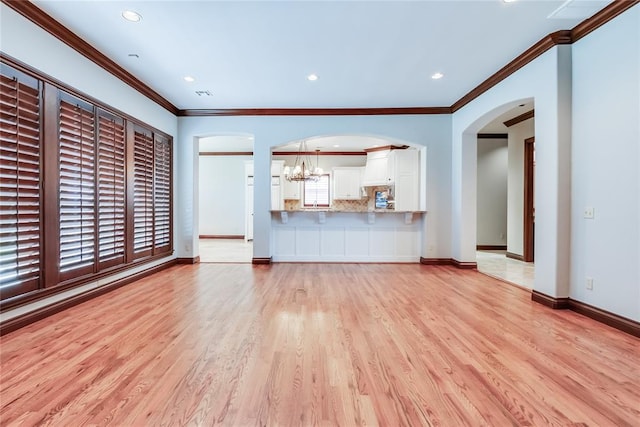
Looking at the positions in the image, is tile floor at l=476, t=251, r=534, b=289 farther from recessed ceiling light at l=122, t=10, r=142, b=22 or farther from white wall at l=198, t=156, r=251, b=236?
white wall at l=198, t=156, r=251, b=236

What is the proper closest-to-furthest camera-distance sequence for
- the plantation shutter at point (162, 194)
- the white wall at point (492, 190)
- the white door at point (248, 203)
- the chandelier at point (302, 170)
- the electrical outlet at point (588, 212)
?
the electrical outlet at point (588, 212) → the plantation shutter at point (162, 194) → the white wall at point (492, 190) → the chandelier at point (302, 170) → the white door at point (248, 203)

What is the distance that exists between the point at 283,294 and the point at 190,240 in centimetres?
278

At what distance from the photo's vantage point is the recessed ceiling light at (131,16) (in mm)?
2648

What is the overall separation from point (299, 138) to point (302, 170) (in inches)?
92.4

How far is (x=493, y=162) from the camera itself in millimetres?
7422

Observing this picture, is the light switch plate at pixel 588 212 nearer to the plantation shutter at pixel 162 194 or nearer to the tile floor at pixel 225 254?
the tile floor at pixel 225 254

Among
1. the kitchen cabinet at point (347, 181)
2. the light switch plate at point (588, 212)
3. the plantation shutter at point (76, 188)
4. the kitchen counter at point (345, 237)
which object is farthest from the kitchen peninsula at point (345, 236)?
the kitchen cabinet at point (347, 181)

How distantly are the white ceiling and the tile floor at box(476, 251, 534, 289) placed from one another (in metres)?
2.93

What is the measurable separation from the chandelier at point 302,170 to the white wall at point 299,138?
189cm

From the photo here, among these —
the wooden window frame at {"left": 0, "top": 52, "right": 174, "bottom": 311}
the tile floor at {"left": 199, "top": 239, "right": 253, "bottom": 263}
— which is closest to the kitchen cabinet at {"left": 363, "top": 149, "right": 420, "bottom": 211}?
the tile floor at {"left": 199, "top": 239, "right": 253, "bottom": 263}

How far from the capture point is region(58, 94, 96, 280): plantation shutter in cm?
294

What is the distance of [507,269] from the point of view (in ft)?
16.5

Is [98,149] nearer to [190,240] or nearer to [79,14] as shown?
[79,14]

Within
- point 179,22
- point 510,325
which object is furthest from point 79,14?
point 510,325
